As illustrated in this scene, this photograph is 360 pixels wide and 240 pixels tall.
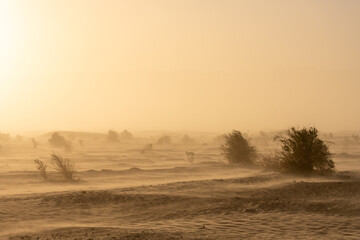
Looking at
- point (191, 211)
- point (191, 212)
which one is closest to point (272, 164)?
point (191, 211)

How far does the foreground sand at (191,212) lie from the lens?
10.4m

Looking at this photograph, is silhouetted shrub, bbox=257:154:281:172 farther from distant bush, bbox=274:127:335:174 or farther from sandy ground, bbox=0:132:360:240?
sandy ground, bbox=0:132:360:240

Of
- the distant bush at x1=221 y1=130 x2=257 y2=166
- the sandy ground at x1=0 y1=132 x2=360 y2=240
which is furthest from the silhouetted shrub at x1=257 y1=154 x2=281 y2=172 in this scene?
the distant bush at x1=221 y1=130 x2=257 y2=166

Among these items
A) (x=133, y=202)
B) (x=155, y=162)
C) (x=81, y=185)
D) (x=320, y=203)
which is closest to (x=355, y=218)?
(x=320, y=203)

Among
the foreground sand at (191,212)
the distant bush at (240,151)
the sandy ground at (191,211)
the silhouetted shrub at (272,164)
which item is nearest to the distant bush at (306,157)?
the silhouetted shrub at (272,164)

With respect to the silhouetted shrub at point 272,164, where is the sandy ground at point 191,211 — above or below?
below

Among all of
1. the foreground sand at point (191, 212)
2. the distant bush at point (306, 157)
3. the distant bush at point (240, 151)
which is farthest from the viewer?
the distant bush at point (240, 151)

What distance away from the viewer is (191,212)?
12.7m

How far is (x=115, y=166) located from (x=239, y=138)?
24.6 ft

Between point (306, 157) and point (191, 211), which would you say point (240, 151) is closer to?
point (306, 157)

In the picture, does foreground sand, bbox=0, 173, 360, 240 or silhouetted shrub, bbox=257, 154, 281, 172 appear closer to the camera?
foreground sand, bbox=0, 173, 360, 240

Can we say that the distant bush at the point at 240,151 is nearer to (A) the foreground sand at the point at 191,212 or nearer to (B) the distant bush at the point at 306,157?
(B) the distant bush at the point at 306,157

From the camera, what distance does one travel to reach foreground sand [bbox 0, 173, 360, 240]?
10359mm

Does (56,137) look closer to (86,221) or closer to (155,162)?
(155,162)
